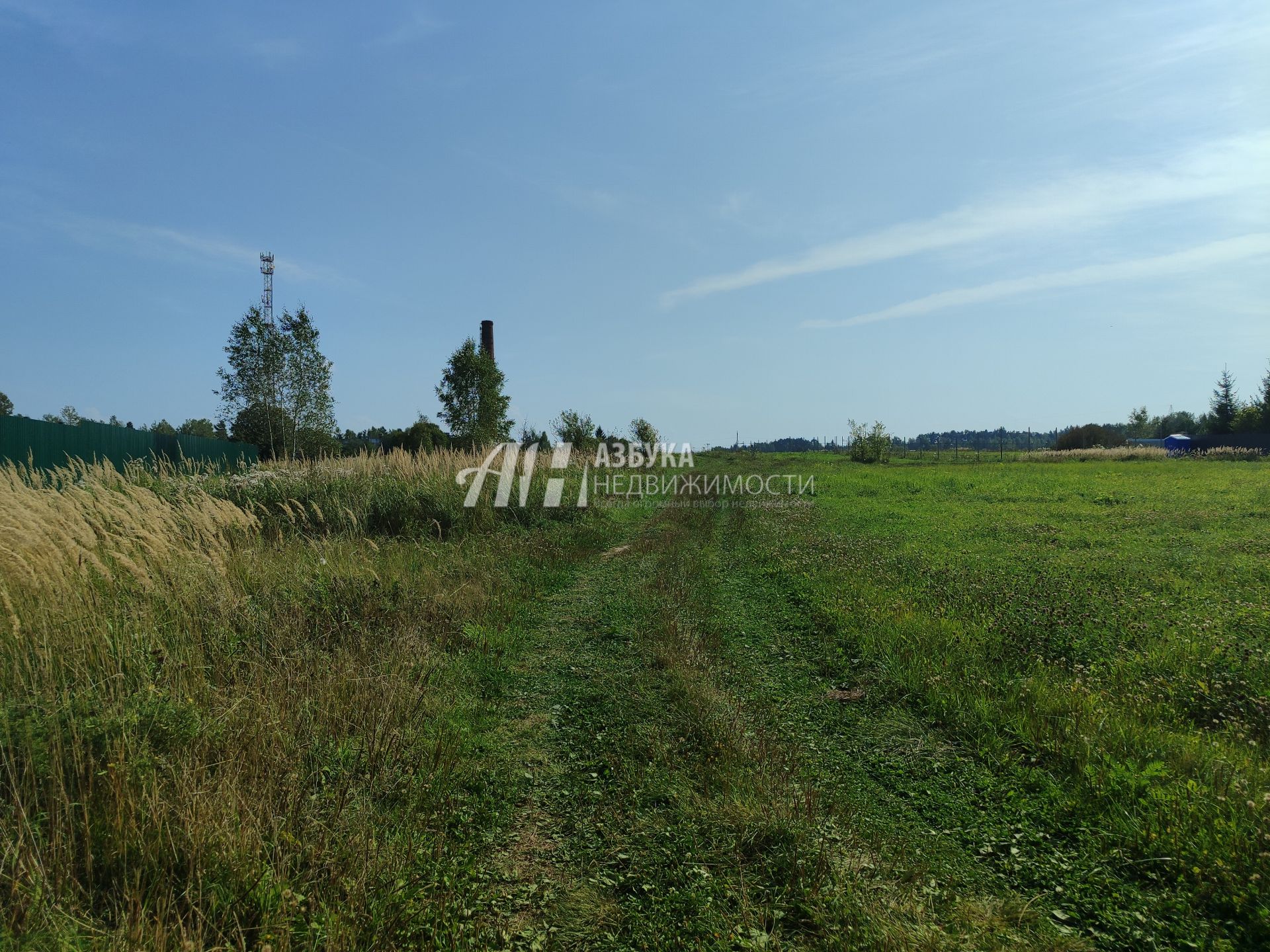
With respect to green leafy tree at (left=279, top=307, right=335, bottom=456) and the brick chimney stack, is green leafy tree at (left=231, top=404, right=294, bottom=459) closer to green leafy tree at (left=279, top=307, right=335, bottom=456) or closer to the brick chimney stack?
green leafy tree at (left=279, top=307, right=335, bottom=456)

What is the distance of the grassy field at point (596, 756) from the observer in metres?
2.38

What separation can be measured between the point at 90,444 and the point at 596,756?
22.4 m

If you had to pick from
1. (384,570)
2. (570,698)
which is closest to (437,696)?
(570,698)

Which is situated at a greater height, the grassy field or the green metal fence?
the green metal fence

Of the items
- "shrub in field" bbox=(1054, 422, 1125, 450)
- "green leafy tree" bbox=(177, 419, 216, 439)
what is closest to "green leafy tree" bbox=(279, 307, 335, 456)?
"green leafy tree" bbox=(177, 419, 216, 439)

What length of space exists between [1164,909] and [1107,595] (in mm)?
5552

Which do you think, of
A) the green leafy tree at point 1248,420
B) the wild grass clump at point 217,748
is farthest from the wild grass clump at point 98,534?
the green leafy tree at point 1248,420

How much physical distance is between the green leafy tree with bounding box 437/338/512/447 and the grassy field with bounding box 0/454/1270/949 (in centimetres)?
2311

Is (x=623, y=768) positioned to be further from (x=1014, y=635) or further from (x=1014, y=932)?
(x=1014, y=635)

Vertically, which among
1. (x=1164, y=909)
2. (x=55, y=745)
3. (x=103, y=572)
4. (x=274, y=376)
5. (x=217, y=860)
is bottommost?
(x=1164, y=909)

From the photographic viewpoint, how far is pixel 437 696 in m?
4.36

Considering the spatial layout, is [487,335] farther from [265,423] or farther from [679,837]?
[679,837]

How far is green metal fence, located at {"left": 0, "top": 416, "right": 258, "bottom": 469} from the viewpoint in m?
14.9

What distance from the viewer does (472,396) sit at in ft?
98.5
